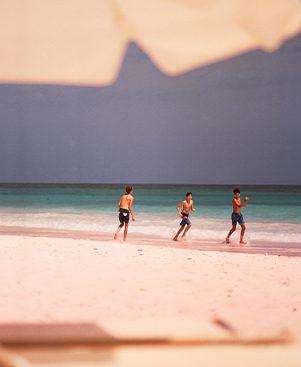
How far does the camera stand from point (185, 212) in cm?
1236

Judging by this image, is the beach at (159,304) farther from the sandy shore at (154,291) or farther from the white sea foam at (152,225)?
the white sea foam at (152,225)

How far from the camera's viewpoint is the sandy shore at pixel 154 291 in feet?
14.7

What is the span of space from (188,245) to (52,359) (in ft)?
31.4

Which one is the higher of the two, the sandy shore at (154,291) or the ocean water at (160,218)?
the ocean water at (160,218)

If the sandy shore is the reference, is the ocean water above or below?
above

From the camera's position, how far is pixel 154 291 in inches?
230

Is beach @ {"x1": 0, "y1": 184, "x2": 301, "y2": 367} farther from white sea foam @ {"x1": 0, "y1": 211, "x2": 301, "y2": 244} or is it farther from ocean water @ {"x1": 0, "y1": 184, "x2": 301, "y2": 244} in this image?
white sea foam @ {"x1": 0, "y1": 211, "x2": 301, "y2": 244}

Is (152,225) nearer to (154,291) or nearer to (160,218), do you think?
(160,218)

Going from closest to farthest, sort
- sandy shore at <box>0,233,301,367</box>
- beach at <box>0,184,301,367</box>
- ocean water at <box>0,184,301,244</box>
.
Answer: beach at <box>0,184,301,367</box>
sandy shore at <box>0,233,301,367</box>
ocean water at <box>0,184,301,244</box>

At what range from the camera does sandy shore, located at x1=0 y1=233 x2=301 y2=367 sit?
448 centimetres

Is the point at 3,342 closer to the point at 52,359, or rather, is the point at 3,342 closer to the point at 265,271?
the point at 52,359

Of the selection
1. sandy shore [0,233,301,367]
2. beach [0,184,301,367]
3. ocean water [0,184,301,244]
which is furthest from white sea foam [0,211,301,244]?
sandy shore [0,233,301,367]

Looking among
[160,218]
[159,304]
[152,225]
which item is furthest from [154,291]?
[160,218]

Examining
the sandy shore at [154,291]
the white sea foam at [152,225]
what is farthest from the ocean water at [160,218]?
the sandy shore at [154,291]
